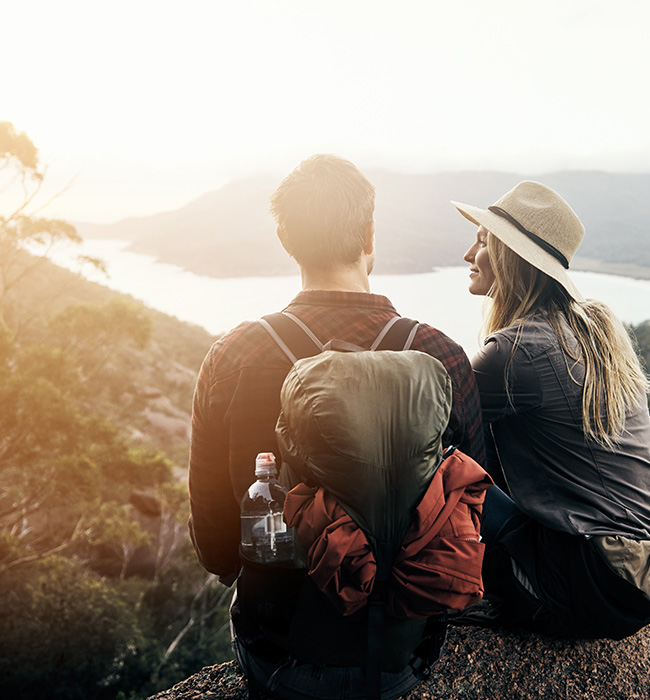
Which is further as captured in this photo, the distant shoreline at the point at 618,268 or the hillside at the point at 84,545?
Result: the distant shoreline at the point at 618,268

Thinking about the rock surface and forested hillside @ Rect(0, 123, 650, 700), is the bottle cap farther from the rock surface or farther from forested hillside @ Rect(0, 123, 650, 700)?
forested hillside @ Rect(0, 123, 650, 700)

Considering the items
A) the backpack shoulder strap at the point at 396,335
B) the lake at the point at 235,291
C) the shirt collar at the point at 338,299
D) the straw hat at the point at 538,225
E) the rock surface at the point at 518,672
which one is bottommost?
the lake at the point at 235,291

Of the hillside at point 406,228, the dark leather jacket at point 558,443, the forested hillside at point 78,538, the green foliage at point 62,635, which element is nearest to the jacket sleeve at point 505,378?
the dark leather jacket at point 558,443

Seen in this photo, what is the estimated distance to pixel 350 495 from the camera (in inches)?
45.8

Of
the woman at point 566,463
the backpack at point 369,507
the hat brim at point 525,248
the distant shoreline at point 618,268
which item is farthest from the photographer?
the distant shoreline at point 618,268

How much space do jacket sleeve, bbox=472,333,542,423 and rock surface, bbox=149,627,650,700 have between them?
0.84 metres

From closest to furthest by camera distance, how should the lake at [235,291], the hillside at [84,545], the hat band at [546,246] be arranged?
the hat band at [546,246] → the hillside at [84,545] → the lake at [235,291]

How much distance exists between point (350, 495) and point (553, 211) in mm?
1492

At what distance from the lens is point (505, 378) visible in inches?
71.3

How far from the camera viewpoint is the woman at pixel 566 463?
176 cm

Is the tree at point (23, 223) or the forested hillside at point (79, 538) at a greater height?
the tree at point (23, 223)

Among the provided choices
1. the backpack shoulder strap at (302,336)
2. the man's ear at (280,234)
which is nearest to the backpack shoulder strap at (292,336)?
the backpack shoulder strap at (302,336)

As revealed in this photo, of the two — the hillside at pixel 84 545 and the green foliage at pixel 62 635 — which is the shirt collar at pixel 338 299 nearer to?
the hillside at pixel 84 545

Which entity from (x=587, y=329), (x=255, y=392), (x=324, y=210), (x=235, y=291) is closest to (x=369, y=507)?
(x=255, y=392)
